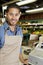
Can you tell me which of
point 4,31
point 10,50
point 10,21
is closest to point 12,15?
point 10,21

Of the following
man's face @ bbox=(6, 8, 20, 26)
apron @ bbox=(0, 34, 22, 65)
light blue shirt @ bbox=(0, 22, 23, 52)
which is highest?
man's face @ bbox=(6, 8, 20, 26)

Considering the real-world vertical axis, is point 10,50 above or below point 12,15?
below

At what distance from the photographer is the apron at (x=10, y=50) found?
4.95 ft

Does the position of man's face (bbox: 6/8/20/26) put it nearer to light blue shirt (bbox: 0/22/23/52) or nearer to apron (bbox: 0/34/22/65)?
light blue shirt (bbox: 0/22/23/52)

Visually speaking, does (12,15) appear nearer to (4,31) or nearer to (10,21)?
(10,21)

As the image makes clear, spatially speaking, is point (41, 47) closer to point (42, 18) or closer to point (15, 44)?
point (15, 44)

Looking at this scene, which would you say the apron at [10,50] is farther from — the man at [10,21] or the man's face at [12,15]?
the man's face at [12,15]

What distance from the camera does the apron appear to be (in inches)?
59.4

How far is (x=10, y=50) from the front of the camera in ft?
5.04

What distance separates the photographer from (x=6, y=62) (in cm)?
156

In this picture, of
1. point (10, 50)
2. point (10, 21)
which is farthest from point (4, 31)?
point (10, 50)

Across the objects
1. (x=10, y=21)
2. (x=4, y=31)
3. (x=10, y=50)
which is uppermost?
(x=10, y=21)

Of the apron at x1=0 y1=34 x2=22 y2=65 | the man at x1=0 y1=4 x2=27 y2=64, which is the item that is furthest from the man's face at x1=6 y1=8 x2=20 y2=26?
the apron at x1=0 y1=34 x2=22 y2=65

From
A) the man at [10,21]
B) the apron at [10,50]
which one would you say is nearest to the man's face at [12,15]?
the man at [10,21]
